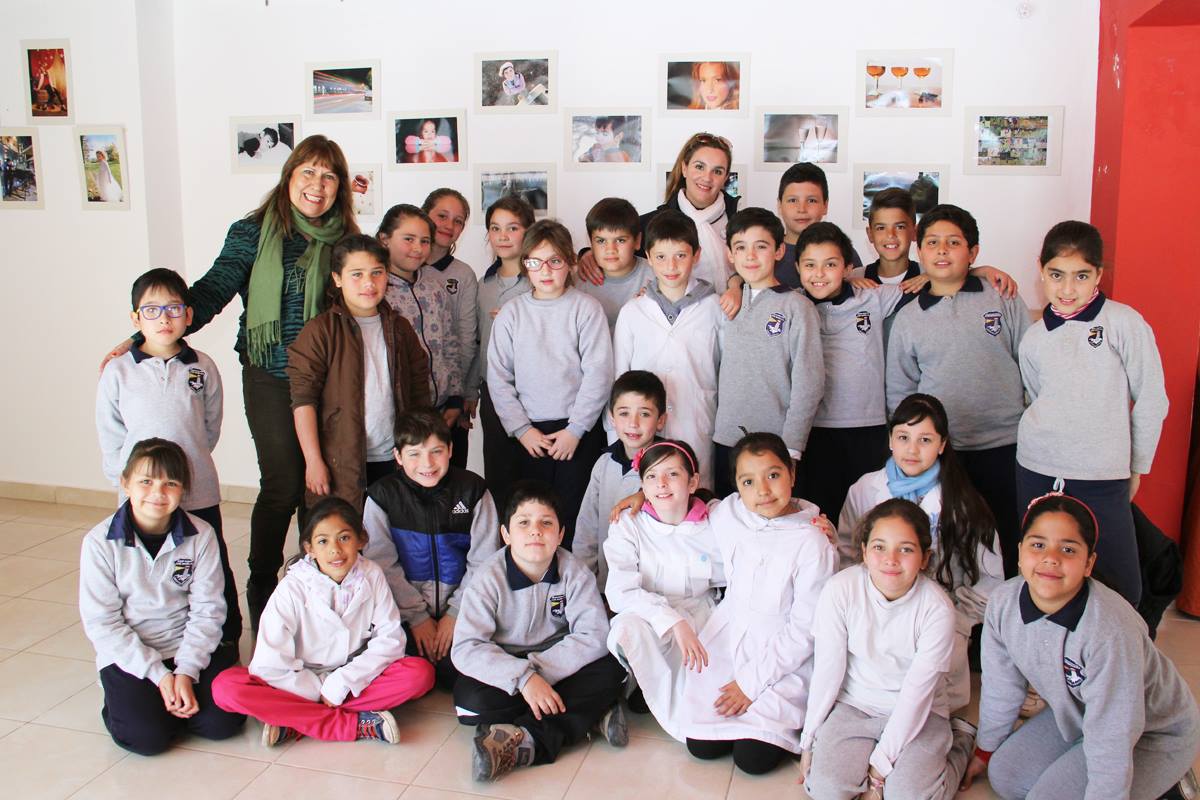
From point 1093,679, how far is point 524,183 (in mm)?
2910

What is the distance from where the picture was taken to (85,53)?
4426mm

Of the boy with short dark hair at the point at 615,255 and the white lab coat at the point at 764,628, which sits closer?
the white lab coat at the point at 764,628

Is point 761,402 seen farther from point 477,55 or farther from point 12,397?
point 12,397

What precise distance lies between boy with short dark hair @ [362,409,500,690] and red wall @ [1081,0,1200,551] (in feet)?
7.46

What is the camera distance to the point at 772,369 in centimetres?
297

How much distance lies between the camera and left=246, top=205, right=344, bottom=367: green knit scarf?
3.09 meters

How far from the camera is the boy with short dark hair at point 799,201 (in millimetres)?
3369

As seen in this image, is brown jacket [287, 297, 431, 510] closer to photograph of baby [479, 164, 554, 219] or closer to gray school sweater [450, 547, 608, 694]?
gray school sweater [450, 547, 608, 694]

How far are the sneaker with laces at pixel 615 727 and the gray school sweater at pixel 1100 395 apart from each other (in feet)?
4.35

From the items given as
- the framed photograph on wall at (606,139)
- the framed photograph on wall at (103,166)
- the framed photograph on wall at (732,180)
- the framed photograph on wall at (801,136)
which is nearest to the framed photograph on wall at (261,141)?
the framed photograph on wall at (103,166)

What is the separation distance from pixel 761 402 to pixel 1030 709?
1082 mm

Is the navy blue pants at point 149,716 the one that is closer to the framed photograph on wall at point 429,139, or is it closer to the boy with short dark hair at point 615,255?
the boy with short dark hair at point 615,255

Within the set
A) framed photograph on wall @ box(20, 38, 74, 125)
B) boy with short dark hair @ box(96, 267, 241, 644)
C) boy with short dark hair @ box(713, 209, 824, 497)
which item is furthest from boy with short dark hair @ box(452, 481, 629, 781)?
framed photograph on wall @ box(20, 38, 74, 125)

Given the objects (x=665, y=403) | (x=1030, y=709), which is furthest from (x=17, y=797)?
(x=1030, y=709)
